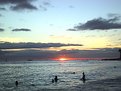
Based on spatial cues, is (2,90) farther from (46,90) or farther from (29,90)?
(46,90)

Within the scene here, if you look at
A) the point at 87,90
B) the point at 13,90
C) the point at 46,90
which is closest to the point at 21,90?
the point at 13,90

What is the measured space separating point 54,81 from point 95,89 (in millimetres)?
27071

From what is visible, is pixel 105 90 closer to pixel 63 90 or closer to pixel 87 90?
pixel 87 90

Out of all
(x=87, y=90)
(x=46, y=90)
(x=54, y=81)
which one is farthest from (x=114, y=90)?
(x=54, y=81)

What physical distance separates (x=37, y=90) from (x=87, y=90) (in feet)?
36.6

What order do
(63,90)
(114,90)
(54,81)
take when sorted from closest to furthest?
(114,90) → (63,90) → (54,81)

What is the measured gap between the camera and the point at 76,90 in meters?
59.6

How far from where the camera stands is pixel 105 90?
187ft

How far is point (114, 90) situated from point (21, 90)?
20.3m

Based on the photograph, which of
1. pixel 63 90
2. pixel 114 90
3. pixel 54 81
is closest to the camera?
pixel 114 90

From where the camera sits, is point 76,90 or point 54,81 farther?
point 54,81

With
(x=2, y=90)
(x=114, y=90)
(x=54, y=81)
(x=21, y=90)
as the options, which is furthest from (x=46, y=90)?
(x=54, y=81)

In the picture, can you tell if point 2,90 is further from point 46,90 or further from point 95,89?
point 95,89

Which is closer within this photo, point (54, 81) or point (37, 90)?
point (37, 90)
